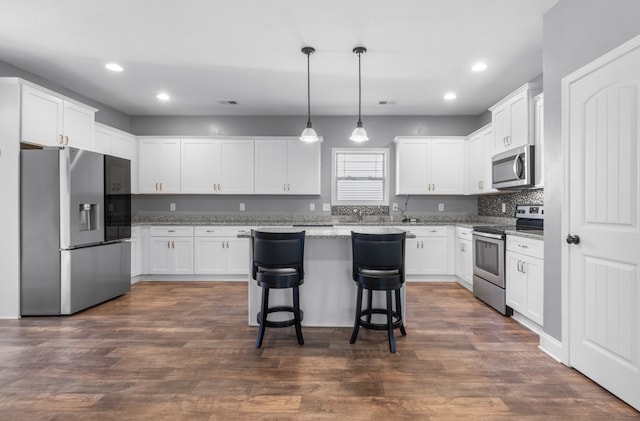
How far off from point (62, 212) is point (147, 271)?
76.6 inches

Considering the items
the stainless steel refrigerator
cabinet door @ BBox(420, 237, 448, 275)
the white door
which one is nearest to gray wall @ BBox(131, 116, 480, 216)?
cabinet door @ BBox(420, 237, 448, 275)

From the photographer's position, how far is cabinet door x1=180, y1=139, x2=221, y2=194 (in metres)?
5.43

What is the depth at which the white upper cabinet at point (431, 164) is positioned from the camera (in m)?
5.37

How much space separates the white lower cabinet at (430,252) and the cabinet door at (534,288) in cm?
191

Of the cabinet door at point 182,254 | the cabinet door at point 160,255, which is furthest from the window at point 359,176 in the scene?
the cabinet door at point 160,255

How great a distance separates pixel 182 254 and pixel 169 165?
57.1 inches

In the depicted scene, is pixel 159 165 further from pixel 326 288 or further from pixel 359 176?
pixel 326 288

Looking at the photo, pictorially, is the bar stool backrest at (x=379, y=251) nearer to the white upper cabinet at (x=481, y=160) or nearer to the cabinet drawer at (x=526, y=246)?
the cabinet drawer at (x=526, y=246)

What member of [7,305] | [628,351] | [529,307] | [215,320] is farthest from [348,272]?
[7,305]

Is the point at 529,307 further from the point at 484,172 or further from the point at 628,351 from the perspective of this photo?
the point at 484,172

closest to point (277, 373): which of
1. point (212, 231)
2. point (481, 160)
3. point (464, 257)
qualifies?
point (212, 231)

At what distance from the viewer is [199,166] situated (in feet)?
17.9

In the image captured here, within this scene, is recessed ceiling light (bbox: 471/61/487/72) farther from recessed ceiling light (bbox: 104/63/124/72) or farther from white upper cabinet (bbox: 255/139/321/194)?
recessed ceiling light (bbox: 104/63/124/72)

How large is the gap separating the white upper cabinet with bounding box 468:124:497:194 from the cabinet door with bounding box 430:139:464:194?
151 mm
